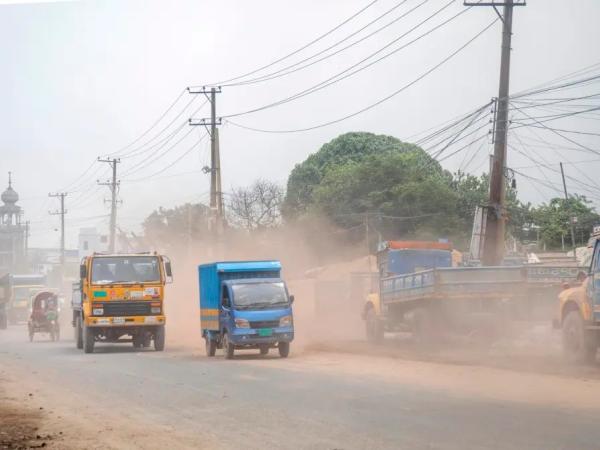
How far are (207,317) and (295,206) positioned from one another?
4945 cm

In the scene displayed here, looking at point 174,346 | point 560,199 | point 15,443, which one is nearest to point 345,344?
point 174,346

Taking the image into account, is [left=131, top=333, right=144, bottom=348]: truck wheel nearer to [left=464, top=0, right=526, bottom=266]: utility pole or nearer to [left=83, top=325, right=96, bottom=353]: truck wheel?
[left=83, top=325, right=96, bottom=353]: truck wheel

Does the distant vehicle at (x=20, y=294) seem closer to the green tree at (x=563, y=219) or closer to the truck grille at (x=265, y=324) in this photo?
the green tree at (x=563, y=219)

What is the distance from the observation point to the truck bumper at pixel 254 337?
974 inches

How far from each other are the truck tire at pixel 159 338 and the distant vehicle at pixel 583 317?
13969mm

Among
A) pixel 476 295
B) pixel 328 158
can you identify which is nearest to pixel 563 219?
pixel 328 158

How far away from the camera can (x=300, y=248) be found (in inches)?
2793

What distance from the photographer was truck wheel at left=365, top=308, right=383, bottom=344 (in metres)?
29.8

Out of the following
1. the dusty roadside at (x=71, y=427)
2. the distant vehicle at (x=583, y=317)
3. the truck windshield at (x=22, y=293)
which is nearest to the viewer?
the dusty roadside at (x=71, y=427)

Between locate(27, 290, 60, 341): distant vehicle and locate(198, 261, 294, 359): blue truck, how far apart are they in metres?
17.1

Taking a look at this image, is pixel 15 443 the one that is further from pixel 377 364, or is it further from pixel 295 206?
pixel 295 206

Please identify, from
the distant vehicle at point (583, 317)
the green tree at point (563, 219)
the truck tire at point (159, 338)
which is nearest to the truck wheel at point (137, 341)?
the truck tire at point (159, 338)

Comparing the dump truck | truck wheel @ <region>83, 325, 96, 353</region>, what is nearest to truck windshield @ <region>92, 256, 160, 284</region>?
truck wheel @ <region>83, 325, 96, 353</region>

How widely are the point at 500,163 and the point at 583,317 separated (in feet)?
41.3
